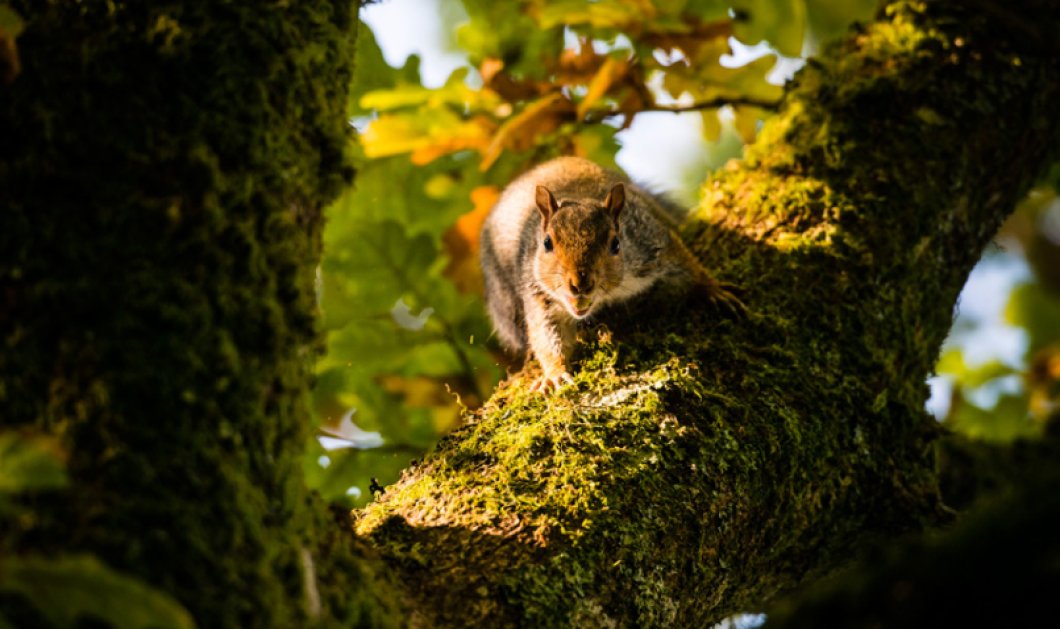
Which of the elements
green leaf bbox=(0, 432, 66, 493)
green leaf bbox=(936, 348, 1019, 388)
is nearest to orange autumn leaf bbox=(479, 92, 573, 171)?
green leaf bbox=(936, 348, 1019, 388)

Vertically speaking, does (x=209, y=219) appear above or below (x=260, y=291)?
above

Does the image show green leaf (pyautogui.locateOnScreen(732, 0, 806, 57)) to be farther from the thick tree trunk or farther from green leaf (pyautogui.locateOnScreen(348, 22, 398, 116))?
A: green leaf (pyautogui.locateOnScreen(348, 22, 398, 116))

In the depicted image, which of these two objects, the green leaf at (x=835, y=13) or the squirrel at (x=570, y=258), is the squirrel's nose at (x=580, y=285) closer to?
the squirrel at (x=570, y=258)

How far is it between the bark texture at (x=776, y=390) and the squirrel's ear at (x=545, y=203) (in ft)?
2.14

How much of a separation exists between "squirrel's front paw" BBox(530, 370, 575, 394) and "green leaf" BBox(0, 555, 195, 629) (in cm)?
162

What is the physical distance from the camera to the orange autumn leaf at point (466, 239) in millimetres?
4281

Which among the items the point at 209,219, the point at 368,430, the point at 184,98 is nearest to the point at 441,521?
the point at 209,219

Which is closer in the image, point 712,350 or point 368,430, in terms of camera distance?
point 712,350

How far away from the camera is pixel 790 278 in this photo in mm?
2805

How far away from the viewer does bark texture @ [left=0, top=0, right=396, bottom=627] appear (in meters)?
1.30

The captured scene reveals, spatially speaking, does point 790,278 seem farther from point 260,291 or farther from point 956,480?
point 260,291

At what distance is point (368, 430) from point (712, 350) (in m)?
1.57

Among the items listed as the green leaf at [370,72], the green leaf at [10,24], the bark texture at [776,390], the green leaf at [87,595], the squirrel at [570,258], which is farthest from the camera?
the green leaf at [370,72]

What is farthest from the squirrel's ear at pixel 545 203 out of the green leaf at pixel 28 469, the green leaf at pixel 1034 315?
the green leaf at pixel 28 469
